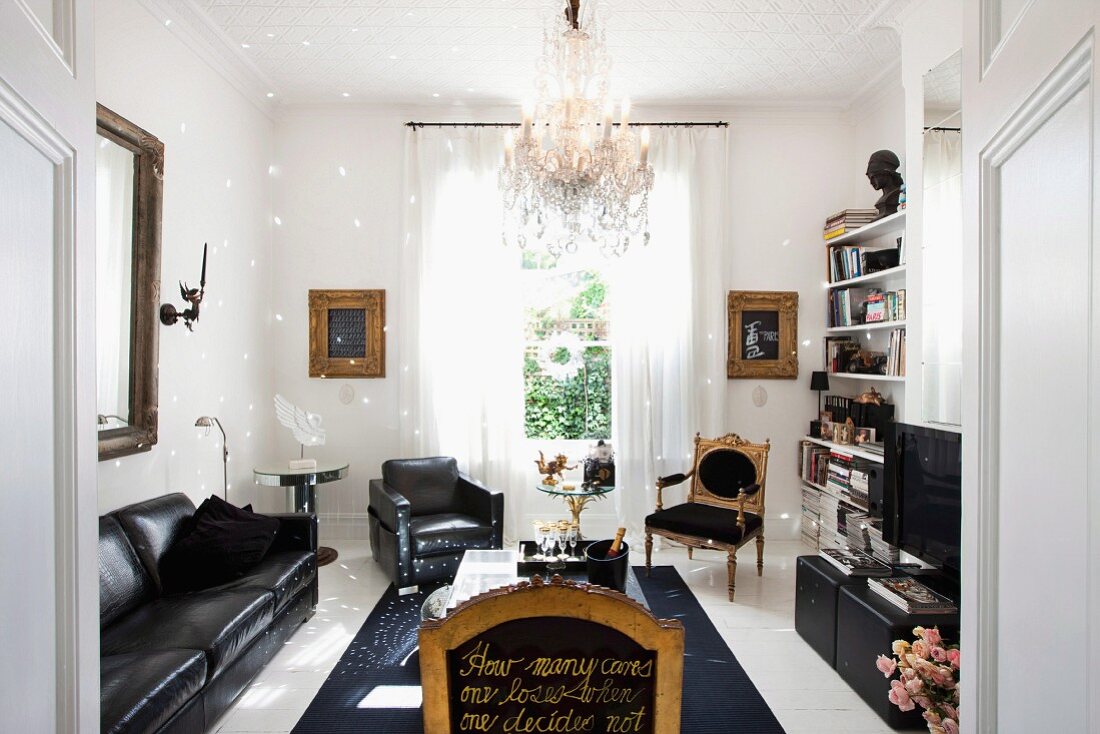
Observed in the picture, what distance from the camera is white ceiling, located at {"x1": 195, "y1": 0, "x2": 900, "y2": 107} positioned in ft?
12.7

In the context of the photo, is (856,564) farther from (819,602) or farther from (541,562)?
(541,562)

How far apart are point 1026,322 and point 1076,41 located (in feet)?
1.05

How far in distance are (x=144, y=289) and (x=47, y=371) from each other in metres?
2.96

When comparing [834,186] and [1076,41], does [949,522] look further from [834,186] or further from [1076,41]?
[834,186]

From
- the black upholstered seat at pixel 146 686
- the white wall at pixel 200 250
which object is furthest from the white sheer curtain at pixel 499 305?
the black upholstered seat at pixel 146 686

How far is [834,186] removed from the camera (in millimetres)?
5367

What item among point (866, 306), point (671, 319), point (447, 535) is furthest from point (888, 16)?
point (447, 535)

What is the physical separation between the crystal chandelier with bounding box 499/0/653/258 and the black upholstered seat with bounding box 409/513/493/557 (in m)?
1.90

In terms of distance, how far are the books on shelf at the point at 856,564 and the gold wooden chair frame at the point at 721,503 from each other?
0.79m

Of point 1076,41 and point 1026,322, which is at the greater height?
point 1076,41

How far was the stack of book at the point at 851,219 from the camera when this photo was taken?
488 centimetres

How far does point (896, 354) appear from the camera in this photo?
435cm

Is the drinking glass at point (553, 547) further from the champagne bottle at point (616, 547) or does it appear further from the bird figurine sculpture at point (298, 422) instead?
the bird figurine sculpture at point (298, 422)

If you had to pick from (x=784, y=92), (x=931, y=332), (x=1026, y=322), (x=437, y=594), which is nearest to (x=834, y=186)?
(x=784, y=92)
